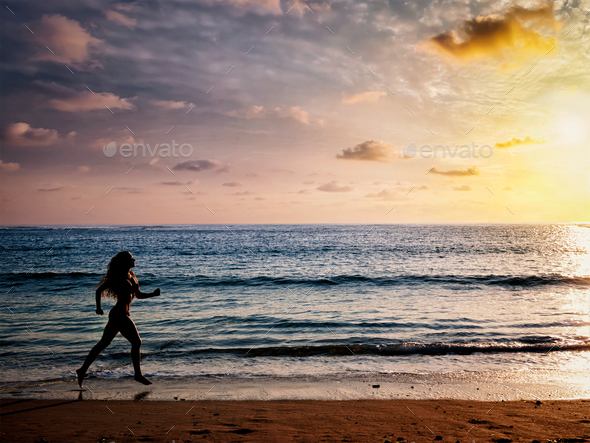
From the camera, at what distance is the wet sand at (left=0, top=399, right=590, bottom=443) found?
4223 mm

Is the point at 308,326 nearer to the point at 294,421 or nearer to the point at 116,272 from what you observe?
the point at 294,421

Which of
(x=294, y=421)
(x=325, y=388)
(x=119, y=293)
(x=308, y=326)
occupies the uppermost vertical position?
(x=119, y=293)

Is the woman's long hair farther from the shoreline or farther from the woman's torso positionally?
the shoreline

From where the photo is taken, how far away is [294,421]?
4750mm

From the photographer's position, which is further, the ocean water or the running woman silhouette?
the ocean water

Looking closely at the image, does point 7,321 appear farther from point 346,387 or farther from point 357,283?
point 357,283

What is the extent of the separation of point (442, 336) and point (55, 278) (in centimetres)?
2359

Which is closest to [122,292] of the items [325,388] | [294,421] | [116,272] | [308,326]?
[116,272]

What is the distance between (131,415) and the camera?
486cm

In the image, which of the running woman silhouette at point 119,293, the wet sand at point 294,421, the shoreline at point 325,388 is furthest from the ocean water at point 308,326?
the running woman silhouette at point 119,293

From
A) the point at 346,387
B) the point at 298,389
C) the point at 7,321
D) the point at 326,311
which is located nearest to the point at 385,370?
the point at 346,387

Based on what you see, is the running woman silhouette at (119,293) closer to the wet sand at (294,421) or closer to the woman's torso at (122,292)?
the woman's torso at (122,292)

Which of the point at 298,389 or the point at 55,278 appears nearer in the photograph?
the point at 298,389

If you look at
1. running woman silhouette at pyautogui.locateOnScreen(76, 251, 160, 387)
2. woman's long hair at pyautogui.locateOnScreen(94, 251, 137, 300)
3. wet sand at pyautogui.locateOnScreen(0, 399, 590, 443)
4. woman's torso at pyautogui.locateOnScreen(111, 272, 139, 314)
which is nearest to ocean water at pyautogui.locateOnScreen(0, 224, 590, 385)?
wet sand at pyautogui.locateOnScreen(0, 399, 590, 443)
